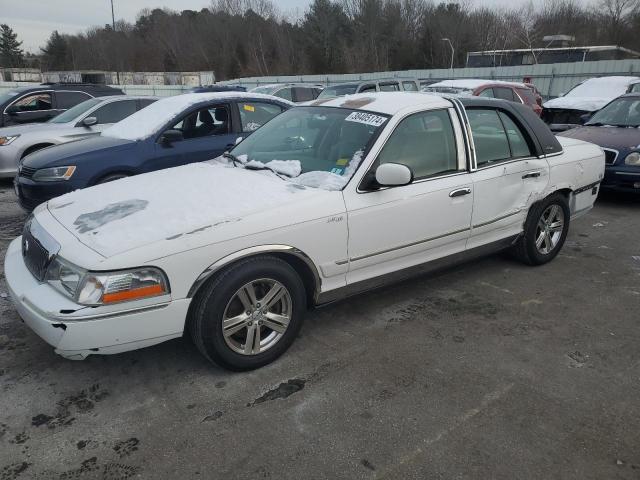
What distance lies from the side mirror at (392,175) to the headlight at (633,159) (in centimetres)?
526

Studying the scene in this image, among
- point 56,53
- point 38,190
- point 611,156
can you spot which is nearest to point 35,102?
point 38,190

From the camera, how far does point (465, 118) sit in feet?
13.5

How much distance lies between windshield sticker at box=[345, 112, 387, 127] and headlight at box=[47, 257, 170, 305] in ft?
6.22

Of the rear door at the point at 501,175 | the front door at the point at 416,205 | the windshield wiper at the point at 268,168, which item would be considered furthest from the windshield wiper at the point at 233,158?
the rear door at the point at 501,175

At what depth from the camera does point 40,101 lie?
10.6m

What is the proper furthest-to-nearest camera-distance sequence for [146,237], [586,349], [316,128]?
1. [316,128]
2. [586,349]
3. [146,237]

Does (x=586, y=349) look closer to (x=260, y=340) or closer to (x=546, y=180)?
(x=546, y=180)

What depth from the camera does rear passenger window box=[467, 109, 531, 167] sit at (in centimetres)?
421

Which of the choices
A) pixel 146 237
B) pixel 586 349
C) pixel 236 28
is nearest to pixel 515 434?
pixel 586 349

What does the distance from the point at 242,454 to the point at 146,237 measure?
124 cm

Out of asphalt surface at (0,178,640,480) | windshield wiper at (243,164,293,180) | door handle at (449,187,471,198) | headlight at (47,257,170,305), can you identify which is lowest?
asphalt surface at (0,178,640,480)

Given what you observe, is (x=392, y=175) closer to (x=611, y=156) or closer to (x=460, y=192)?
(x=460, y=192)

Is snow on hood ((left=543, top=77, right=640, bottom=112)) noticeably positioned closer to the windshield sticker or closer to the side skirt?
the side skirt

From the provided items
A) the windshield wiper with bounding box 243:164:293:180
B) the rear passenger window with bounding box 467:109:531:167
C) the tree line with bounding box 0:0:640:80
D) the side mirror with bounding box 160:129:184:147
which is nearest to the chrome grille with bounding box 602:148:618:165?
the rear passenger window with bounding box 467:109:531:167
